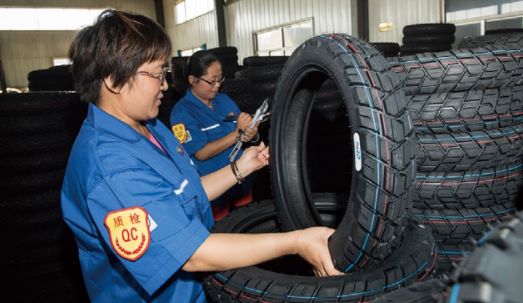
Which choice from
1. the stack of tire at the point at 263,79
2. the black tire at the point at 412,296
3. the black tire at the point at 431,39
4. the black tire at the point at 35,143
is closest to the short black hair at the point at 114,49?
the black tire at the point at 412,296

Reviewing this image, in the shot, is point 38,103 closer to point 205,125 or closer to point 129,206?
point 205,125

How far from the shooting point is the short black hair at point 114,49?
1088 millimetres

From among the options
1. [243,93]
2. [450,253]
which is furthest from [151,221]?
[243,93]

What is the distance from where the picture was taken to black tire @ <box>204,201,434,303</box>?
1.03m

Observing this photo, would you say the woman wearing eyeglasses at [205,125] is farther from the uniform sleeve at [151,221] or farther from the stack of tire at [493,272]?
the stack of tire at [493,272]

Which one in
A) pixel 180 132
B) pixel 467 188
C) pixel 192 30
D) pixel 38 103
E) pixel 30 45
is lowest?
pixel 467 188

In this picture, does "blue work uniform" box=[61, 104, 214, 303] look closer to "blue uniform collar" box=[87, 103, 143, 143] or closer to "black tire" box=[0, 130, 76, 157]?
"blue uniform collar" box=[87, 103, 143, 143]

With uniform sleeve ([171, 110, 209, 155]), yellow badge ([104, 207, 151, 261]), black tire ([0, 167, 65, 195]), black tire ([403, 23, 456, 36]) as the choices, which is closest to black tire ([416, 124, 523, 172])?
yellow badge ([104, 207, 151, 261])

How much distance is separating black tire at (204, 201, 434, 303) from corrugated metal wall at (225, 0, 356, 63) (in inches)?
343

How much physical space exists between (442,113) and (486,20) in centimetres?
675

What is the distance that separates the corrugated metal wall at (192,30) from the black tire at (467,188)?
13432 millimetres

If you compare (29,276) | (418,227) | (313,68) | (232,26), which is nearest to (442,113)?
(418,227)

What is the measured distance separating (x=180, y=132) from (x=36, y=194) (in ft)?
2.97

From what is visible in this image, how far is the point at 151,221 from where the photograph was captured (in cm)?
98
